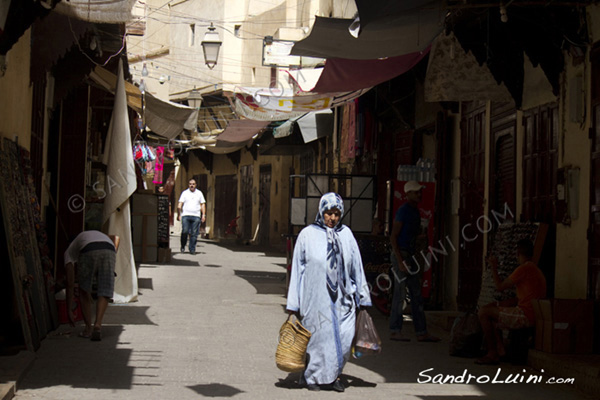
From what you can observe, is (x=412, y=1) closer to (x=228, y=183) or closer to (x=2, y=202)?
(x=2, y=202)

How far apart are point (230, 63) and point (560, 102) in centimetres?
2713

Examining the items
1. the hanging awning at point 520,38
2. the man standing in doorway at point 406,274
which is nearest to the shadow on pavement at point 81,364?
the man standing in doorway at point 406,274

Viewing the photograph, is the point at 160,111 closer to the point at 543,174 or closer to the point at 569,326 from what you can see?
the point at 543,174

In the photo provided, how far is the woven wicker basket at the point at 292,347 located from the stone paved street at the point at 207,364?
0.20m

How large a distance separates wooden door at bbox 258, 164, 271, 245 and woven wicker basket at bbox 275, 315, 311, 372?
23345 mm

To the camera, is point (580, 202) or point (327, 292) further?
point (580, 202)

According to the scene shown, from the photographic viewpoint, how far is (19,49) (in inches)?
358

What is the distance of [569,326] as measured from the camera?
747 cm

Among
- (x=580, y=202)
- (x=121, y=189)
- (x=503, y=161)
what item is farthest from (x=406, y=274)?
(x=121, y=189)

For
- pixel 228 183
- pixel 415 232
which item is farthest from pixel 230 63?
pixel 415 232

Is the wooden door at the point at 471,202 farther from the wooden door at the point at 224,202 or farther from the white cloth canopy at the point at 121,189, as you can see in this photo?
the wooden door at the point at 224,202

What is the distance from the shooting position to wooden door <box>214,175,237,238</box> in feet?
115

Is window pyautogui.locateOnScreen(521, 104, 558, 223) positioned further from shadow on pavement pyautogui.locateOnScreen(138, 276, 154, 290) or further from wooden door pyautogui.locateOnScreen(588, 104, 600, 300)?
shadow on pavement pyautogui.locateOnScreen(138, 276, 154, 290)

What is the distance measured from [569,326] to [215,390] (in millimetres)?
3097
